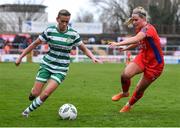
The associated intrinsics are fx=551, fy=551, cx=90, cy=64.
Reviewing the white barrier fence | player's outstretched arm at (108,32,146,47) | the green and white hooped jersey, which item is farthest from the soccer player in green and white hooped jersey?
the white barrier fence

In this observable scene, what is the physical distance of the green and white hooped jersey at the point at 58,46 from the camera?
1025 centimetres

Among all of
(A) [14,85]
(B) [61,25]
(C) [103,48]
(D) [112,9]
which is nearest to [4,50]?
(C) [103,48]

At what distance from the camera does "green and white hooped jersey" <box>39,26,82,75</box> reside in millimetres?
10250

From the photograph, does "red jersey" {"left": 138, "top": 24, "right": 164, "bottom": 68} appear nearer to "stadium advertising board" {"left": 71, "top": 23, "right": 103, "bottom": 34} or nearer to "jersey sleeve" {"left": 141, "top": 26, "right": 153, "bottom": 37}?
"jersey sleeve" {"left": 141, "top": 26, "right": 153, "bottom": 37}

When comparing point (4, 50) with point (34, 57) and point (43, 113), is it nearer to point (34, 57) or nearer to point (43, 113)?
point (34, 57)

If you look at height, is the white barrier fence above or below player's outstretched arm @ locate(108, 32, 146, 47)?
below

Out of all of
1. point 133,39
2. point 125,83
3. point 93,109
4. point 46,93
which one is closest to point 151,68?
point 125,83

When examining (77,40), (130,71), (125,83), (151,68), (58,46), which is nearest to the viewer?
(58,46)

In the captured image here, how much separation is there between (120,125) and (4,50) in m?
37.8

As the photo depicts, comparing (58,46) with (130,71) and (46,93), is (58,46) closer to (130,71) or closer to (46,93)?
(46,93)

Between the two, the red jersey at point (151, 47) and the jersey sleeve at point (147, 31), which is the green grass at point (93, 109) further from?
the jersey sleeve at point (147, 31)

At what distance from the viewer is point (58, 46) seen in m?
10.3

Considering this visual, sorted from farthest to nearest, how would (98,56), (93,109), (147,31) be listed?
(98,56) < (93,109) < (147,31)

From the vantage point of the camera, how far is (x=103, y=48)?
5056 cm
